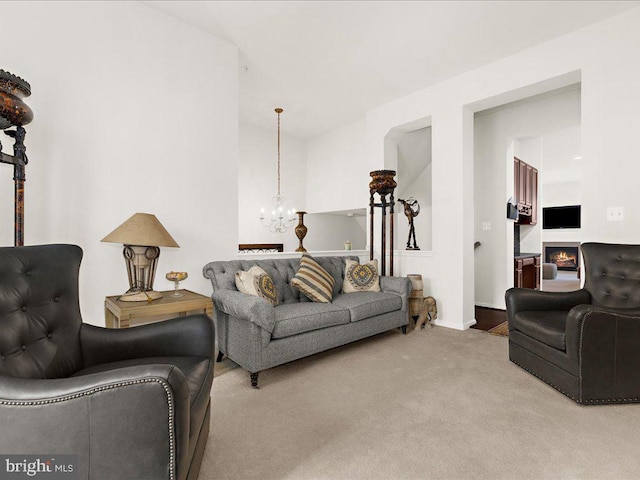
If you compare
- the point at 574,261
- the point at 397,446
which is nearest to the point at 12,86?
the point at 397,446

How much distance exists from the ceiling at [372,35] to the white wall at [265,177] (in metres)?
1.37

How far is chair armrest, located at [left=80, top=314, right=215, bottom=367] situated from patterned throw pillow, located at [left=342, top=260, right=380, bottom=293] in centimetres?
207

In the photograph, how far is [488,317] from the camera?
4.29m

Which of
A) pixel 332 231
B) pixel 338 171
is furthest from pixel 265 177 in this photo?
pixel 332 231

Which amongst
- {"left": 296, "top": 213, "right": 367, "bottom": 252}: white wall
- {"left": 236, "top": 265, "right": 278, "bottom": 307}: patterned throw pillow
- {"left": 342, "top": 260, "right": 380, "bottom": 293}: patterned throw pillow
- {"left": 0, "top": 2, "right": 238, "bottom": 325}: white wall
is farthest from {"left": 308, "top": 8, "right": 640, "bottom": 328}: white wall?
{"left": 0, "top": 2, "right": 238, "bottom": 325}: white wall

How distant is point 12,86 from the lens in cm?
171

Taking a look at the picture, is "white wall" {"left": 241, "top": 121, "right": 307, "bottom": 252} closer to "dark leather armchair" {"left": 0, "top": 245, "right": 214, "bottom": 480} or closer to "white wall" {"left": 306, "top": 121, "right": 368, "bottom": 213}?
"white wall" {"left": 306, "top": 121, "right": 368, "bottom": 213}

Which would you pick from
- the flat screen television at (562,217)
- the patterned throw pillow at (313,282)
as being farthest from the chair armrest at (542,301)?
the flat screen television at (562,217)

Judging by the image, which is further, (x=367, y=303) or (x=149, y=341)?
(x=367, y=303)

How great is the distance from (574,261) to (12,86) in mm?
11132

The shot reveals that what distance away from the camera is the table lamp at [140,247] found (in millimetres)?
2213

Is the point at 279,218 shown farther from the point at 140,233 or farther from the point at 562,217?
the point at 562,217

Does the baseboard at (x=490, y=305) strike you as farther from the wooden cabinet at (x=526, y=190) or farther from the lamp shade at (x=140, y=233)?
the lamp shade at (x=140, y=233)

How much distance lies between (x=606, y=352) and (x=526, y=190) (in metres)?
4.00
